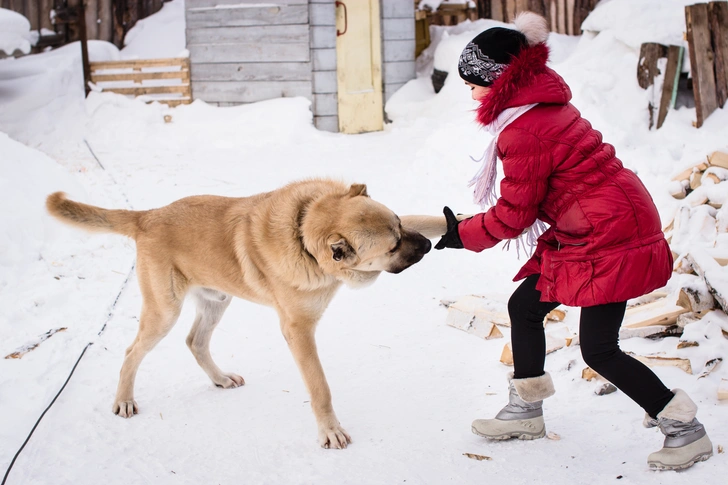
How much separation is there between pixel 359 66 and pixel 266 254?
332 inches

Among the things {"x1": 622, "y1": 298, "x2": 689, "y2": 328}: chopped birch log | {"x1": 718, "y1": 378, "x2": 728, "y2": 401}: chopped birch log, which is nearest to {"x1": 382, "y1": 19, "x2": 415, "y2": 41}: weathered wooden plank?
{"x1": 622, "y1": 298, "x2": 689, "y2": 328}: chopped birch log

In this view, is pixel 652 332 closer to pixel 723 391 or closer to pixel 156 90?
pixel 723 391

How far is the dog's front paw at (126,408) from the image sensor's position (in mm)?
3752

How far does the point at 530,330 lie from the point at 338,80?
8840 mm

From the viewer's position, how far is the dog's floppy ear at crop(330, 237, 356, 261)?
3168mm

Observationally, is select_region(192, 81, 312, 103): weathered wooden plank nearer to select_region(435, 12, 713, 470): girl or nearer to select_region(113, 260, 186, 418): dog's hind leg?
select_region(113, 260, 186, 418): dog's hind leg

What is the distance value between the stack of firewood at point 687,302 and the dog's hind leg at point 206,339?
5.66 feet

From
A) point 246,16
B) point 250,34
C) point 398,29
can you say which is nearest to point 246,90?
point 250,34

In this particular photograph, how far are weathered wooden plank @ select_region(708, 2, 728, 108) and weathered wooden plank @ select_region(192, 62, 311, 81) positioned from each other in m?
6.49

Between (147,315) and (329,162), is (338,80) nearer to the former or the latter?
(329,162)

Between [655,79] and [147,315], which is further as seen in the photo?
[655,79]

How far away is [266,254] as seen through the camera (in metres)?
Result: 3.52

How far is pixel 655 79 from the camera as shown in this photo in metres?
7.28

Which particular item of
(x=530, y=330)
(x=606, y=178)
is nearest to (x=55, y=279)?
(x=530, y=330)
